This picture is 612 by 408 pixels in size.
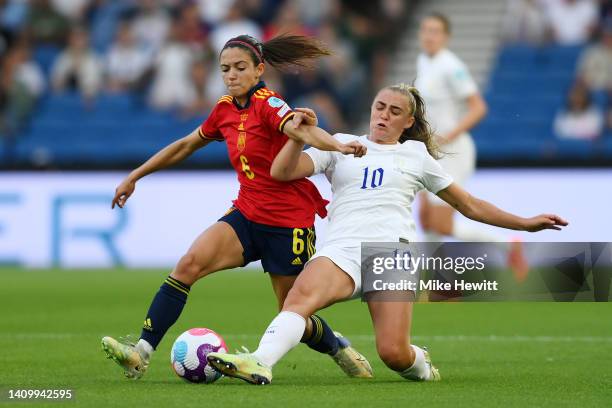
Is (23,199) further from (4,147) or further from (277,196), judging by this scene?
(277,196)

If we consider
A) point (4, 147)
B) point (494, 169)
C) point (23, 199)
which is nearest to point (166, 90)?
point (4, 147)

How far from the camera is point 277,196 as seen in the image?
7.25 m

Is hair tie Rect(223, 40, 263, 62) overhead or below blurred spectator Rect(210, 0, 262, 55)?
below

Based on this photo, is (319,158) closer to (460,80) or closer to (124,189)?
(124,189)

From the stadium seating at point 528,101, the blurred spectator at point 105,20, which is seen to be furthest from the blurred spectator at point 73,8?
the stadium seating at point 528,101

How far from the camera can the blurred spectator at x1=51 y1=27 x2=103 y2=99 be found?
1964cm

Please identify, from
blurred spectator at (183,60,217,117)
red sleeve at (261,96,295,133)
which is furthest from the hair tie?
blurred spectator at (183,60,217,117)

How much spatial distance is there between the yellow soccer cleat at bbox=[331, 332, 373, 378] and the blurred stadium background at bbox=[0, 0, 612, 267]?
8.23 meters

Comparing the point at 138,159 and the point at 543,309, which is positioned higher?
the point at 138,159

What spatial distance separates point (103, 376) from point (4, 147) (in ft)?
40.9

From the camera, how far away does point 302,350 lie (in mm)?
8859

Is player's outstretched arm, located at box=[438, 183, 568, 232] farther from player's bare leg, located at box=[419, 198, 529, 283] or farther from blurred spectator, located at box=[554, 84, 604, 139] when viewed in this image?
blurred spectator, located at box=[554, 84, 604, 139]

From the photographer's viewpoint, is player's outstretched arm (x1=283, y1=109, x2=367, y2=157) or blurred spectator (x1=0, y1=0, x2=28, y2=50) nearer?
player's outstretched arm (x1=283, y1=109, x2=367, y2=157)

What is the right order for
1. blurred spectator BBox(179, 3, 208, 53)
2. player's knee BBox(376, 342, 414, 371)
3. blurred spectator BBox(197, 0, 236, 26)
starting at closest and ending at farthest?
1. player's knee BBox(376, 342, 414, 371)
2. blurred spectator BBox(179, 3, 208, 53)
3. blurred spectator BBox(197, 0, 236, 26)
